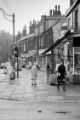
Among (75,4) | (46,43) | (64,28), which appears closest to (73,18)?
(75,4)

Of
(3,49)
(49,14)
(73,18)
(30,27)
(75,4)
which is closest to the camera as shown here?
(75,4)

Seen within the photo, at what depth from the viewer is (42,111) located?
11078 millimetres

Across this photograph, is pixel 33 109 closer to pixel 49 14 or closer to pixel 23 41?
pixel 49 14

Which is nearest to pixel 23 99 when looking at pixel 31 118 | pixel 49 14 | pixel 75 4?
pixel 31 118

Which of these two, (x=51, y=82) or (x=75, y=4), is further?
(x=75, y=4)

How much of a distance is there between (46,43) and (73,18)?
91.7 feet

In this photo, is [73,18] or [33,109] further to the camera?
[73,18]

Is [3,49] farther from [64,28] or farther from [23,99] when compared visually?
[23,99]

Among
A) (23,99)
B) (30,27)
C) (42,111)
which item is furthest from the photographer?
(30,27)

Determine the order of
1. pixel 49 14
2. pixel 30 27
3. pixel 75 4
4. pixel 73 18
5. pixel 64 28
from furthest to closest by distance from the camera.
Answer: pixel 30 27 < pixel 49 14 < pixel 64 28 < pixel 73 18 < pixel 75 4

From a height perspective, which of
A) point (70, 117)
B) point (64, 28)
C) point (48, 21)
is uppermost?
point (48, 21)

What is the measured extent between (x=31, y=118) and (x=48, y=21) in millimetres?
51028

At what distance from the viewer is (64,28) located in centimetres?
3503

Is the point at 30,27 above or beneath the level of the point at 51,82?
above
